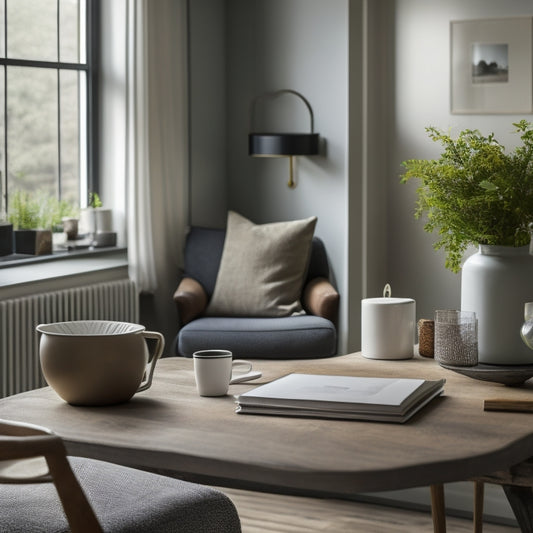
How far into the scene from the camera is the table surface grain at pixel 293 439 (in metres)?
1.46

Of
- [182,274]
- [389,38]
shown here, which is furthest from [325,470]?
[389,38]

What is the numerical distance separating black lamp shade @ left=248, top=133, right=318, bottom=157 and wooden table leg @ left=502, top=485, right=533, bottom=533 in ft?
10.3

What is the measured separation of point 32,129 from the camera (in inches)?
183

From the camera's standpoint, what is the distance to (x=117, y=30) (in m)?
4.87

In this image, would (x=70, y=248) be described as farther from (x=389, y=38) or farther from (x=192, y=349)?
(x=389, y=38)

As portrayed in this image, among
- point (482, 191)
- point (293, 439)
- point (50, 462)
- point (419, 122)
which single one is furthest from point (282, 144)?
point (50, 462)

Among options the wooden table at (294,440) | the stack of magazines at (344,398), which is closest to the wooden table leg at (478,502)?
the wooden table at (294,440)

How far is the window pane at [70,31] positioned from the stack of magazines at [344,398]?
333 cm

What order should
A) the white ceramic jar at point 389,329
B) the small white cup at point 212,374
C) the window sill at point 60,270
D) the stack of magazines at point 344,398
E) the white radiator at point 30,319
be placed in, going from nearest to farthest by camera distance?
the stack of magazines at point 344,398 < the small white cup at point 212,374 < the white ceramic jar at point 389,329 < the white radiator at point 30,319 < the window sill at point 60,270

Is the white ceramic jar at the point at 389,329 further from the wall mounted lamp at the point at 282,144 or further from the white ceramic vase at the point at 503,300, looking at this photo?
the wall mounted lamp at the point at 282,144

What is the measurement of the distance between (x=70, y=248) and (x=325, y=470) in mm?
3481

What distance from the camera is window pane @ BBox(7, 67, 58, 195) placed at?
4520 mm

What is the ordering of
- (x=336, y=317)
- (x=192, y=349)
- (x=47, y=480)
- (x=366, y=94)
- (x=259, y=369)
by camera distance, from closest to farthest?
(x=47, y=480) → (x=259, y=369) → (x=192, y=349) → (x=336, y=317) → (x=366, y=94)

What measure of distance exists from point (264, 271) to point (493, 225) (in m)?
2.69
